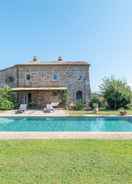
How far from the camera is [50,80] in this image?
128ft

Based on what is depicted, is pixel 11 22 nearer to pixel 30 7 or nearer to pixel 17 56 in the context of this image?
pixel 30 7

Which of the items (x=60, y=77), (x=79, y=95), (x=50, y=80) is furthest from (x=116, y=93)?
(x=50, y=80)

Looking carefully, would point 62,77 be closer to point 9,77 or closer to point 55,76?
point 55,76

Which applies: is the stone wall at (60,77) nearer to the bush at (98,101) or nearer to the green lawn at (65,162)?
the bush at (98,101)

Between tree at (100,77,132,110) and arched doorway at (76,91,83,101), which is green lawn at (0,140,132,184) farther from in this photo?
arched doorway at (76,91,83,101)

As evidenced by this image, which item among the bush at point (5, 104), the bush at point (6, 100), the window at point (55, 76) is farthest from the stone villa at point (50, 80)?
the bush at point (5, 104)

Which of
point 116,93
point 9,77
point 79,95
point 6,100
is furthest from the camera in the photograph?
point 9,77

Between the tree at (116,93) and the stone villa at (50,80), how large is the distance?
4565 millimetres

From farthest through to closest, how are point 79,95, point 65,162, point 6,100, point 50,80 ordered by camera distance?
point 50,80 < point 79,95 < point 6,100 < point 65,162

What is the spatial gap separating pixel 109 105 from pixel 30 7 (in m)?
18.2

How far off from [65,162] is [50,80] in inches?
1259

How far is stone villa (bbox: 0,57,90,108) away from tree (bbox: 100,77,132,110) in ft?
15.0

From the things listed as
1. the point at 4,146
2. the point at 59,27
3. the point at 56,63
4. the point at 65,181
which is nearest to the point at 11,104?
the point at 56,63

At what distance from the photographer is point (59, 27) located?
1167 inches
